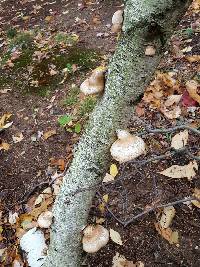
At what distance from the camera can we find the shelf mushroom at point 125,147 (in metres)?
2.01

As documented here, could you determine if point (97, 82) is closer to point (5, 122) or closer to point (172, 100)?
point (172, 100)

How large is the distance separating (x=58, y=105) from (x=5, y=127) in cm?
76

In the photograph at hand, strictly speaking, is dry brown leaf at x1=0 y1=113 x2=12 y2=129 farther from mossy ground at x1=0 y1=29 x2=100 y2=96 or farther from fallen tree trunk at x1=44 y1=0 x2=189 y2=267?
fallen tree trunk at x1=44 y1=0 x2=189 y2=267

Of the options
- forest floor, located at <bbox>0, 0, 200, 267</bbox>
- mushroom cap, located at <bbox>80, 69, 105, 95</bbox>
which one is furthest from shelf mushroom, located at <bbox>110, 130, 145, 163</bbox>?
forest floor, located at <bbox>0, 0, 200, 267</bbox>

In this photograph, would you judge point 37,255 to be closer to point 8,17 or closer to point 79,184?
point 79,184

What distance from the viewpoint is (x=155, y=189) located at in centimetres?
349

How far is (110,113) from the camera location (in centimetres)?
204

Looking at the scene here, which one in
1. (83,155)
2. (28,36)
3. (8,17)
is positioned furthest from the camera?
(8,17)

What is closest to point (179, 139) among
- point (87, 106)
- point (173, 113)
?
point (173, 113)

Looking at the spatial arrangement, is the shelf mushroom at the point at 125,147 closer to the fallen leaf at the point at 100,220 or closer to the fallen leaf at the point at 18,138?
the fallen leaf at the point at 100,220

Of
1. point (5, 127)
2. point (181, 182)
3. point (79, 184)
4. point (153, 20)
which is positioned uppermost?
point (153, 20)

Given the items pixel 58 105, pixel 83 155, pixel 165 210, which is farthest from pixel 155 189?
pixel 58 105

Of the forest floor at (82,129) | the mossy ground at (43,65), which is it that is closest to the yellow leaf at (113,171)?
the forest floor at (82,129)

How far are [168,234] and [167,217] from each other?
153 mm
